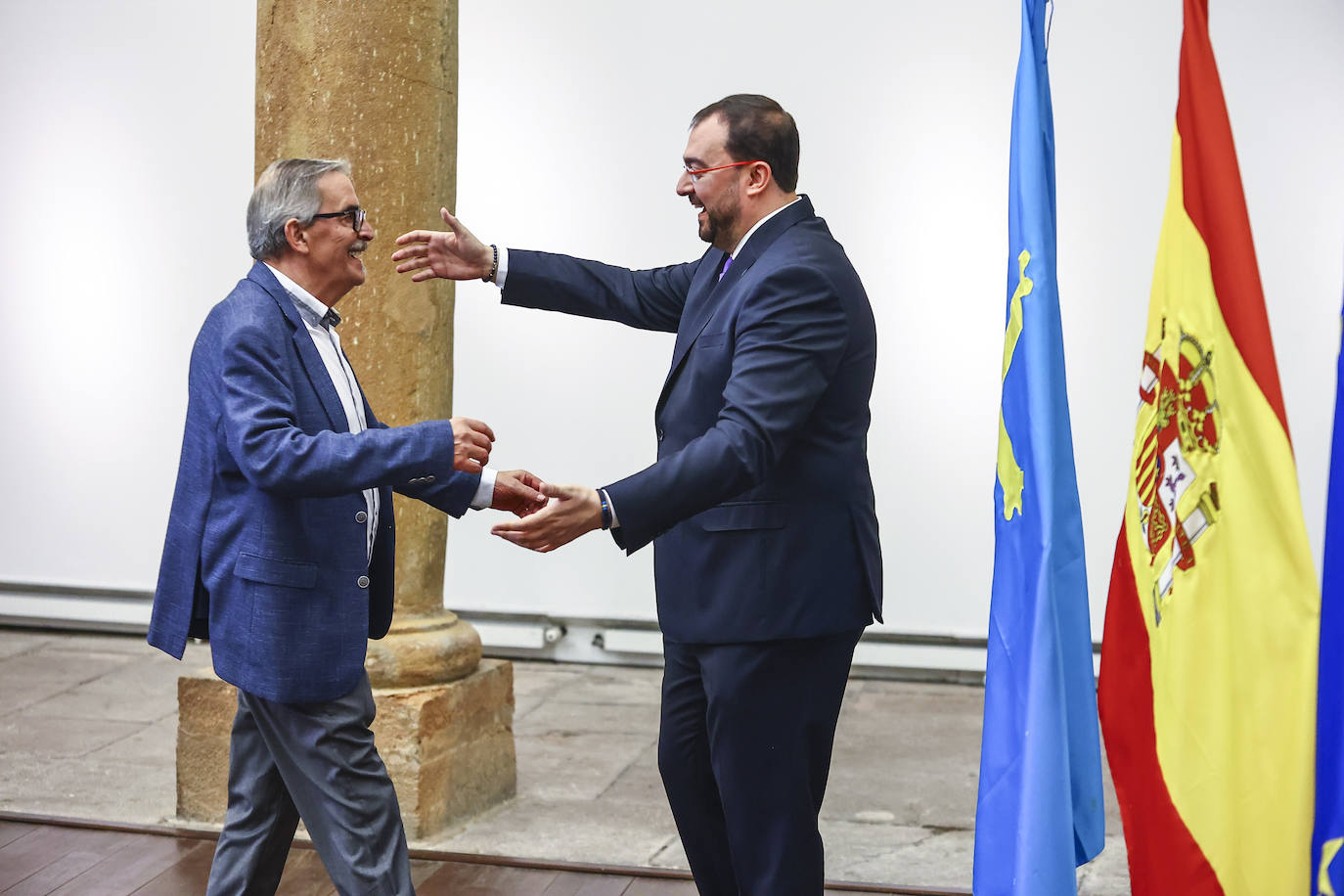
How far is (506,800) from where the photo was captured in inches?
168

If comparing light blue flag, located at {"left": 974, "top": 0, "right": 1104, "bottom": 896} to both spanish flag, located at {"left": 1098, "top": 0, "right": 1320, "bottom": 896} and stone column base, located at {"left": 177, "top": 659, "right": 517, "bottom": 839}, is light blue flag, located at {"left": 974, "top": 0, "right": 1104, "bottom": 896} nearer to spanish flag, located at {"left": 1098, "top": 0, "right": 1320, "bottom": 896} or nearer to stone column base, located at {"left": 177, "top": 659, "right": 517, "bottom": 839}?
spanish flag, located at {"left": 1098, "top": 0, "right": 1320, "bottom": 896}

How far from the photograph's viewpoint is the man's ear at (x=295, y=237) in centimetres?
268

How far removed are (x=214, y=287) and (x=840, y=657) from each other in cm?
438

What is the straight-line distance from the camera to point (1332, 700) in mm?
2000

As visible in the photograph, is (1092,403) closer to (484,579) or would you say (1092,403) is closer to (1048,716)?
(484,579)

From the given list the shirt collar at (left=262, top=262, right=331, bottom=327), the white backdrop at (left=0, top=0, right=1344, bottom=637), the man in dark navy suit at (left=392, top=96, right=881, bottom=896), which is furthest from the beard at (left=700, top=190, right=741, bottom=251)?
the white backdrop at (left=0, top=0, right=1344, bottom=637)

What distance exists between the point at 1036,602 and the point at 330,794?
1.27 meters

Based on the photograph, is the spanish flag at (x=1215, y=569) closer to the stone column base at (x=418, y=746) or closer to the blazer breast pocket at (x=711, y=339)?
the blazer breast pocket at (x=711, y=339)

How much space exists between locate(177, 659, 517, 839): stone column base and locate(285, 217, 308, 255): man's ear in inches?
61.9

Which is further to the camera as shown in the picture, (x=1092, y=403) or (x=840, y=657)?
(x=1092, y=403)

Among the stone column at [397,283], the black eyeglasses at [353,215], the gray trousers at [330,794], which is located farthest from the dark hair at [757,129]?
the stone column at [397,283]

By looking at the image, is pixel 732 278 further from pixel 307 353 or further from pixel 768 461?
pixel 307 353

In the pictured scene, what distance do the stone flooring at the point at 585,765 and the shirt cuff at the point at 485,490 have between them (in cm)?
135

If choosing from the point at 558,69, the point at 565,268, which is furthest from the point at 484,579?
the point at 565,268
